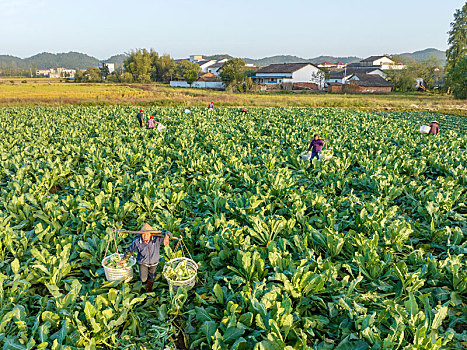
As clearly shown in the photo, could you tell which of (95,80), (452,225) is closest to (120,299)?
(452,225)

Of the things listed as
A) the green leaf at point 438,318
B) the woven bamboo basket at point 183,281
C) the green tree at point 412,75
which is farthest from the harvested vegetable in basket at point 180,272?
the green tree at point 412,75

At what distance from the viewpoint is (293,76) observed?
64.4 m

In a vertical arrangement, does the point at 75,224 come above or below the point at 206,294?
above

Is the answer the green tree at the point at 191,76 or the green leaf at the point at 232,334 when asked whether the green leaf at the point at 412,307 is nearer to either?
the green leaf at the point at 232,334

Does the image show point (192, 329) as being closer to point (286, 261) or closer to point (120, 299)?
point (120, 299)

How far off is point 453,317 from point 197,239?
4.00 meters

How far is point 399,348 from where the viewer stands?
3234 mm

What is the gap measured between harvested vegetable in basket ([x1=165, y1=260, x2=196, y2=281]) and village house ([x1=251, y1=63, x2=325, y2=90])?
2400 inches

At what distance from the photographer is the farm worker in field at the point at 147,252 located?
456cm

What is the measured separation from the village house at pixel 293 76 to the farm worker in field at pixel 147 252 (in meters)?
60.9

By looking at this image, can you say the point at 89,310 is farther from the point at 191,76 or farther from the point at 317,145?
the point at 191,76

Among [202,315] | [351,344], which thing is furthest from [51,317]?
[351,344]

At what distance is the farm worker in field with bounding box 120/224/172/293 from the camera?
15.0 feet

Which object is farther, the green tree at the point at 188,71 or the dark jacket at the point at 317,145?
the green tree at the point at 188,71
